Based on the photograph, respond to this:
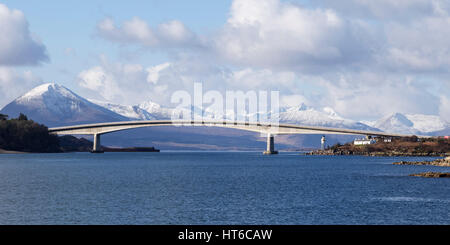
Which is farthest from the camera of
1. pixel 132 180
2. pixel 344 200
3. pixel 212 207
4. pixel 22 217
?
pixel 132 180

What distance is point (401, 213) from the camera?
4603cm

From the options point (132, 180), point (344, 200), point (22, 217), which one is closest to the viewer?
point (22, 217)

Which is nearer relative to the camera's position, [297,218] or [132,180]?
[297,218]
